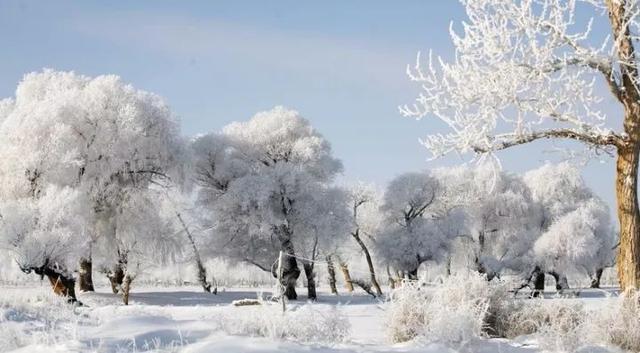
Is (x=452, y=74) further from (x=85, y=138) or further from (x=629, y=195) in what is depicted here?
(x=85, y=138)

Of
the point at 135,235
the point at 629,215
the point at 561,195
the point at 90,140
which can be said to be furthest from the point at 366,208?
the point at 629,215

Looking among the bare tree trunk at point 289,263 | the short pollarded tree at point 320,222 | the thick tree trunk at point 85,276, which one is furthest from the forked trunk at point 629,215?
the bare tree trunk at point 289,263

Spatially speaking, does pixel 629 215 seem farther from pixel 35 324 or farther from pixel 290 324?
pixel 35 324

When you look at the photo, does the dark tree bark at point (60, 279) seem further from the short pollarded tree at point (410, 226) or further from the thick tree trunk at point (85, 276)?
the short pollarded tree at point (410, 226)

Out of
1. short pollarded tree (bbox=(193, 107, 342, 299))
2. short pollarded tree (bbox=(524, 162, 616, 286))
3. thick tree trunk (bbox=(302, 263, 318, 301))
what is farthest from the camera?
short pollarded tree (bbox=(524, 162, 616, 286))

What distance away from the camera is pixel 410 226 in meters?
45.7

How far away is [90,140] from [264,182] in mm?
8965

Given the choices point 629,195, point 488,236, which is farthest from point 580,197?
point 629,195

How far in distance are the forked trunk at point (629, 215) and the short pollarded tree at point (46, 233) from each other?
1974cm

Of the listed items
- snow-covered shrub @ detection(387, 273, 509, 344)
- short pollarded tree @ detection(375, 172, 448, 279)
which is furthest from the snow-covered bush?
short pollarded tree @ detection(375, 172, 448, 279)

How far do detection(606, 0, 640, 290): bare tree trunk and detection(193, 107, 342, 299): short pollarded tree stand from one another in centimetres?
2614

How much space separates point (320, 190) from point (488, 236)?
19.2 metres

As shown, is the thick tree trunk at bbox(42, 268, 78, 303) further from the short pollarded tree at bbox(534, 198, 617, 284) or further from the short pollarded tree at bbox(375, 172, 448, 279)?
the short pollarded tree at bbox(534, 198, 617, 284)

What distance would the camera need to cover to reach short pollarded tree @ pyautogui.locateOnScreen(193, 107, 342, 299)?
124 feet
